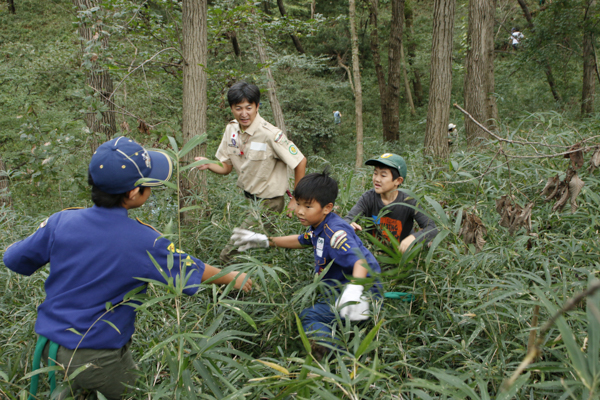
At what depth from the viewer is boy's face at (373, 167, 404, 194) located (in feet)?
9.27

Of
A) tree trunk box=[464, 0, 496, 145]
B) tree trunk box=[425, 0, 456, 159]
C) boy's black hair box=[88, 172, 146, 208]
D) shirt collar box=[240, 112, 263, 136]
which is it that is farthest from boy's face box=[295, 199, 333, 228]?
tree trunk box=[464, 0, 496, 145]

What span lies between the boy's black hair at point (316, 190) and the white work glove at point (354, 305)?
56 cm

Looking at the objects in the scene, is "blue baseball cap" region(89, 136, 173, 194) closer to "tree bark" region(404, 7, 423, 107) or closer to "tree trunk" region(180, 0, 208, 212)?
"tree trunk" region(180, 0, 208, 212)

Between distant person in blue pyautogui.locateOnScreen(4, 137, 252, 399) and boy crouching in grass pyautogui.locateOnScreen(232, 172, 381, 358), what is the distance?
72cm

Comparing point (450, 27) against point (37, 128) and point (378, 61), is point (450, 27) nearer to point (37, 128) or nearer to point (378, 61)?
point (37, 128)

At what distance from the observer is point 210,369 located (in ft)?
5.20

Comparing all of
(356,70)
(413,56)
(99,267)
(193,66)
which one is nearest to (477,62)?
(356,70)

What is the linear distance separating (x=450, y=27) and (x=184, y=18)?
3.45 metres

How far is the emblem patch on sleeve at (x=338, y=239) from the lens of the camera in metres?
2.20

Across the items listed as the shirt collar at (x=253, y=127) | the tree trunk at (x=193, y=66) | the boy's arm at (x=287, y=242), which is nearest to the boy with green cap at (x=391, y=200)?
the boy's arm at (x=287, y=242)

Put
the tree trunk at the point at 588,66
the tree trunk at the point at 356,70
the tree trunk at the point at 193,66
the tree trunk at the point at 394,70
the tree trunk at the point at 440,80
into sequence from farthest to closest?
the tree trunk at the point at 394,70
the tree trunk at the point at 356,70
the tree trunk at the point at 588,66
the tree trunk at the point at 440,80
the tree trunk at the point at 193,66

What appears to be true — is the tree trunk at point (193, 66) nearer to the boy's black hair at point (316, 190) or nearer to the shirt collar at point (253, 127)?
the shirt collar at point (253, 127)

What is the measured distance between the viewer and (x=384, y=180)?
2.83m

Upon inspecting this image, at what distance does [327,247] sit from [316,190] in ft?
1.08
